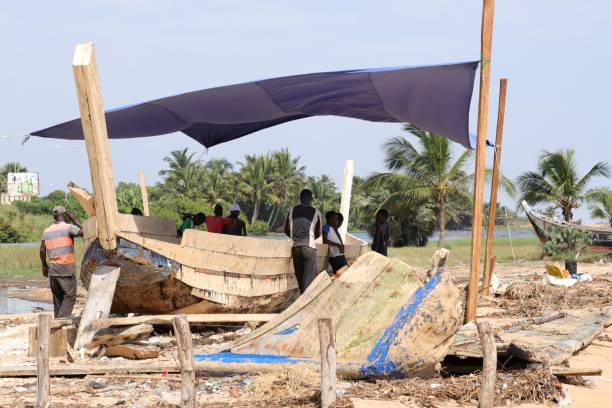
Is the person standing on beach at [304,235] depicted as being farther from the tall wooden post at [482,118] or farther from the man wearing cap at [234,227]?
the tall wooden post at [482,118]

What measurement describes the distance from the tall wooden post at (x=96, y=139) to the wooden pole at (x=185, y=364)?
2.61 meters

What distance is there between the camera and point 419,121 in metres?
9.79

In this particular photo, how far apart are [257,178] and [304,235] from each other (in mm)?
40340

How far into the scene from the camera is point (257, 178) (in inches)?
1980

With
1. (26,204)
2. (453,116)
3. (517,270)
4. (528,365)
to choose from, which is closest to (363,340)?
(528,365)

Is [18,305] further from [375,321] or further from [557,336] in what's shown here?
[557,336]

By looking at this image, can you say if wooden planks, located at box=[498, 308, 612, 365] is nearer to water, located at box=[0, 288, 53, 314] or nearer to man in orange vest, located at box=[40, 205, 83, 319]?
man in orange vest, located at box=[40, 205, 83, 319]

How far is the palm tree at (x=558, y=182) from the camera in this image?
30688 mm

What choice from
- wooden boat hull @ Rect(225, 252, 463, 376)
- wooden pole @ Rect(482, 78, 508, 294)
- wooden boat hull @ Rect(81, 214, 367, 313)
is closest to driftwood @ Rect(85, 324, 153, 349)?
wooden boat hull @ Rect(81, 214, 367, 313)

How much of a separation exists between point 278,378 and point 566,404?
2.25 m

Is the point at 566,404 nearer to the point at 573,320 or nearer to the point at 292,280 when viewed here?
the point at 573,320

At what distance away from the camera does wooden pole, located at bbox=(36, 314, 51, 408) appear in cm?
598

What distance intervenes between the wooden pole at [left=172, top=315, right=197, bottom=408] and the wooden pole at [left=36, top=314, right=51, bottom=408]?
0.97 meters

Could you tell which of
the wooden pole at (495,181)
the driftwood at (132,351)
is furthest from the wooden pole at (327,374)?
the wooden pole at (495,181)
